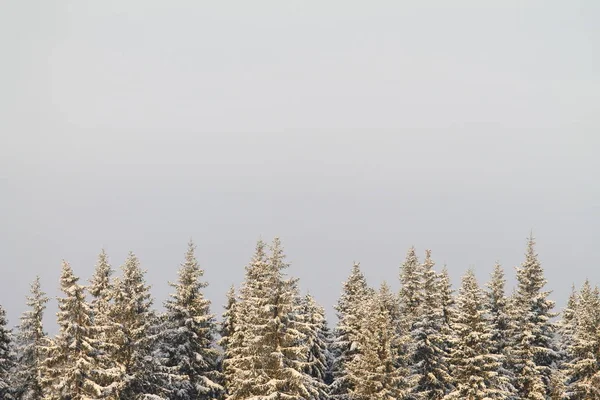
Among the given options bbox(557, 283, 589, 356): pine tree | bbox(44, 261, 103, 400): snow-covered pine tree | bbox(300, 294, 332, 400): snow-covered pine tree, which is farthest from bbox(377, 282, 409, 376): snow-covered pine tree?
bbox(44, 261, 103, 400): snow-covered pine tree

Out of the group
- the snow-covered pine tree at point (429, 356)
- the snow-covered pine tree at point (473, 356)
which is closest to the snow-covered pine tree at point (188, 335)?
the snow-covered pine tree at point (429, 356)

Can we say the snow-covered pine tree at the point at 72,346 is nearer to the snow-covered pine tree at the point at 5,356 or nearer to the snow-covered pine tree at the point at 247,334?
the snow-covered pine tree at the point at 247,334

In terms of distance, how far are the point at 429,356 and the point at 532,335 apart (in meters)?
9.24

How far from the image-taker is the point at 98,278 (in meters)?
41.6

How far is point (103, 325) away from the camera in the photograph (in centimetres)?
3853

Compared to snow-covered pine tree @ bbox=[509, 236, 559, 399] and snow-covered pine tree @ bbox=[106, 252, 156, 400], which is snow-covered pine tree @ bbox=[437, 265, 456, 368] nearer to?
snow-covered pine tree @ bbox=[509, 236, 559, 399]

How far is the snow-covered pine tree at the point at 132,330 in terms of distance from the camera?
39500 millimetres

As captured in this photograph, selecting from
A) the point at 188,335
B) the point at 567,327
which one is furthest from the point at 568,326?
the point at 188,335

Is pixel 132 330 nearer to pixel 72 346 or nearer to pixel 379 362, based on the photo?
pixel 72 346

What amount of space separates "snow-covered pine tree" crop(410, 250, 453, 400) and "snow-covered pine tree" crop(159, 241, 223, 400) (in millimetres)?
15268

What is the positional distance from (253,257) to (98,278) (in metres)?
10.6

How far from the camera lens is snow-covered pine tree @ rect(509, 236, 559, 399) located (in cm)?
5034

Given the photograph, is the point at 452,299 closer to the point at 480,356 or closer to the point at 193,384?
the point at 480,356

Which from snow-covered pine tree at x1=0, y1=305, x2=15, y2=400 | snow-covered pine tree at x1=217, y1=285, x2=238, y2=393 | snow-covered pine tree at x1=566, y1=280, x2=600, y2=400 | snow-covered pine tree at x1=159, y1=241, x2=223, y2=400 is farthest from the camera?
snow-covered pine tree at x1=566, y1=280, x2=600, y2=400
